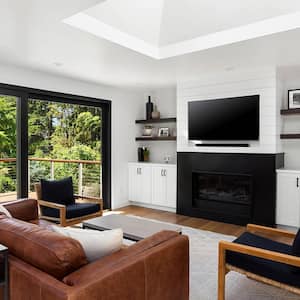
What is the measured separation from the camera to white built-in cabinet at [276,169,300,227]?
13.7 ft

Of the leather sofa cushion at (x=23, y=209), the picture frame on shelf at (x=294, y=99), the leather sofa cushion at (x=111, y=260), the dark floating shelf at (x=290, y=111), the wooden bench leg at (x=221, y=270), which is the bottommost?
the wooden bench leg at (x=221, y=270)

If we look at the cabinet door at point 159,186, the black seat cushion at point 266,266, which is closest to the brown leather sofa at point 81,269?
the black seat cushion at point 266,266

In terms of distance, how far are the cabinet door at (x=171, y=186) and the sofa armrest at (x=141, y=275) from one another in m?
3.43

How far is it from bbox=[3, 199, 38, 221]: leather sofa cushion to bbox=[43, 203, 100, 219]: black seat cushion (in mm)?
493

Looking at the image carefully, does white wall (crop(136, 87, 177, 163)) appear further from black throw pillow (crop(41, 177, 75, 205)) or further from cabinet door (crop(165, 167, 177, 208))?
black throw pillow (crop(41, 177, 75, 205))

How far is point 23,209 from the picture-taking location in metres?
3.25

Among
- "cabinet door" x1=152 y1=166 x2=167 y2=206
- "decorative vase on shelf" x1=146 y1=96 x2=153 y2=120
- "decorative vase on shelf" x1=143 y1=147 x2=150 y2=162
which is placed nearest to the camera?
"cabinet door" x1=152 y1=166 x2=167 y2=206

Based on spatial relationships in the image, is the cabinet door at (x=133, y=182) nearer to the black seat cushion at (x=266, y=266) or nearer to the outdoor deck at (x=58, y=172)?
the outdoor deck at (x=58, y=172)

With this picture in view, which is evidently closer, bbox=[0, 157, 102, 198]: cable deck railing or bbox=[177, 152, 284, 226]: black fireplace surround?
bbox=[0, 157, 102, 198]: cable deck railing

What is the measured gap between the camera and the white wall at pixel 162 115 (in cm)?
593

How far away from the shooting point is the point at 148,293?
1.64 m

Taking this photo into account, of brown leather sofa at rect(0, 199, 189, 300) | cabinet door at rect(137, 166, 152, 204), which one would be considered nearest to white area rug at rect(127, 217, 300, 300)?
brown leather sofa at rect(0, 199, 189, 300)

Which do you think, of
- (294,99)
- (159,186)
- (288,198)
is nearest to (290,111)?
(294,99)

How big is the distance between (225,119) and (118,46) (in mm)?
2274
